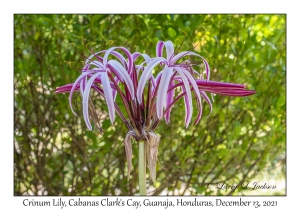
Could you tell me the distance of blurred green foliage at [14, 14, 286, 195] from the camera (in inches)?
39.0

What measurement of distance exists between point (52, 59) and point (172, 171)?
45 cm

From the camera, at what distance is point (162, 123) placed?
1.13 metres

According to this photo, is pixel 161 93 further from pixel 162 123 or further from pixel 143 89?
pixel 162 123

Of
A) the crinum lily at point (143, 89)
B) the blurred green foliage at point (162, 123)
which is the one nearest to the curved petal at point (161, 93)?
the crinum lily at point (143, 89)

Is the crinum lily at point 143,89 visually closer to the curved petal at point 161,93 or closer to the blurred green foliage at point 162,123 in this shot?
the curved petal at point 161,93


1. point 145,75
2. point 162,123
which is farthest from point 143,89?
point 162,123

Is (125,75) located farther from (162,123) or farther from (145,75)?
(162,123)

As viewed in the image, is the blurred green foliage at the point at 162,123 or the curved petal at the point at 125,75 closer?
the curved petal at the point at 125,75

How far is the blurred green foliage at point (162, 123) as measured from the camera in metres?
0.99

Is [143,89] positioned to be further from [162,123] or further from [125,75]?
→ [162,123]

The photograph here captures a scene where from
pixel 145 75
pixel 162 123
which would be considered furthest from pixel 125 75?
pixel 162 123

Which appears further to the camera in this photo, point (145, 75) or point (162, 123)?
point (162, 123)

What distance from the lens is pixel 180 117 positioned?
1.12 meters
